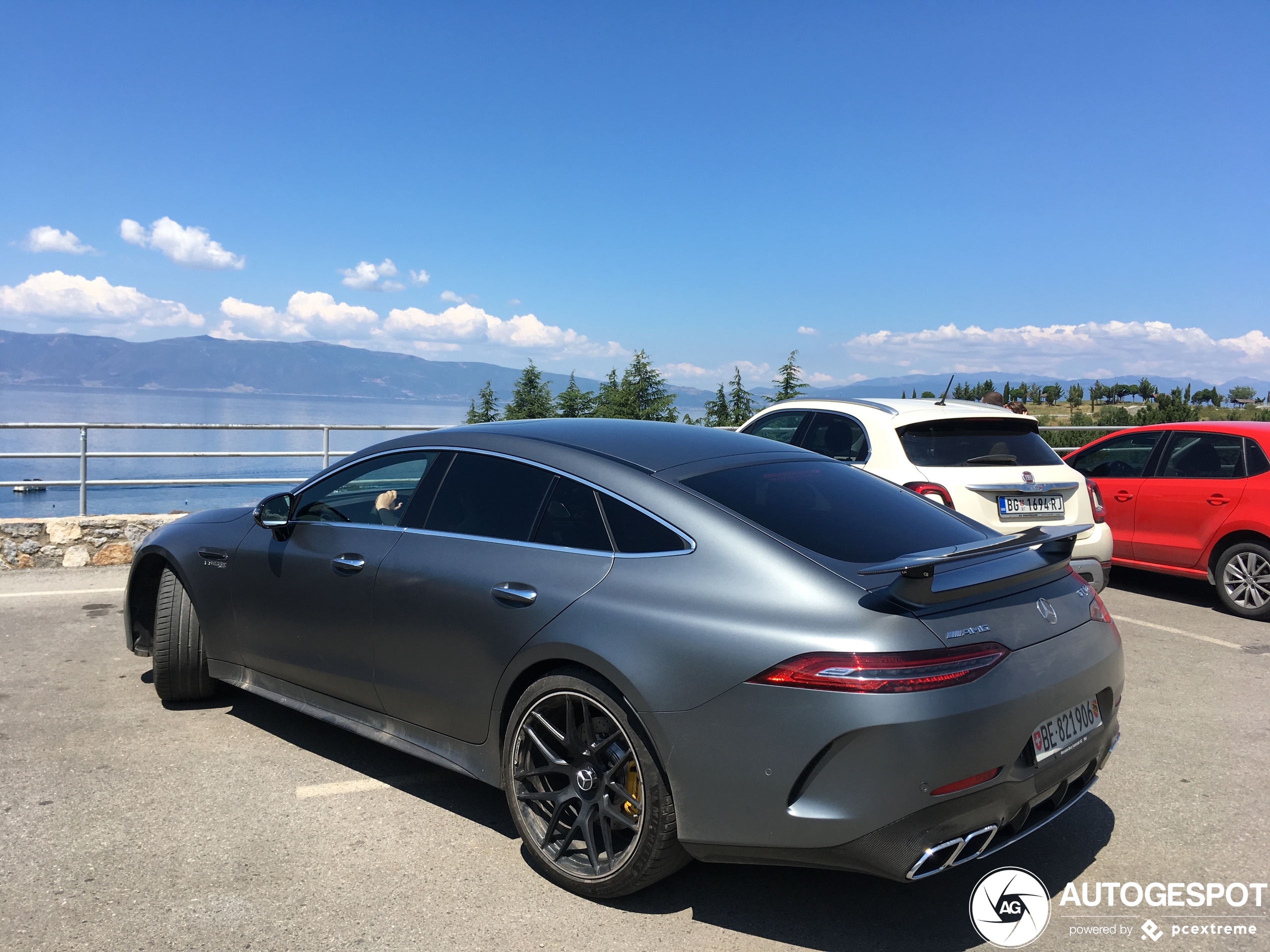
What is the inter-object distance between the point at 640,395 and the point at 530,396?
11071 millimetres

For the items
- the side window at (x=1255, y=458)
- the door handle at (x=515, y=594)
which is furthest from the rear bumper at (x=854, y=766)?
the side window at (x=1255, y=458)

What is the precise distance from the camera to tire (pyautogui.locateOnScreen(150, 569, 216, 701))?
4.61m

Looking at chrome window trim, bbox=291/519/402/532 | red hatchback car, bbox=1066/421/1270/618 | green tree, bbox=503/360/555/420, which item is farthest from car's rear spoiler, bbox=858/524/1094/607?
green tree, bbox=503/360/555/420

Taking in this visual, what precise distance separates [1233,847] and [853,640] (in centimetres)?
207

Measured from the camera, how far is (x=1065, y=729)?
8.87ft

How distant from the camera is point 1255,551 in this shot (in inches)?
281

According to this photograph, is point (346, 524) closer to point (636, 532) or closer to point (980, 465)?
point (636, 532)

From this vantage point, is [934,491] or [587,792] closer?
[587,792]

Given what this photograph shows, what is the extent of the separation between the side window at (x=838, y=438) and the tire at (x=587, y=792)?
13.5ft

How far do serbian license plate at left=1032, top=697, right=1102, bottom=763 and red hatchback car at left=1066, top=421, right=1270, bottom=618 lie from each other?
465 centimetres

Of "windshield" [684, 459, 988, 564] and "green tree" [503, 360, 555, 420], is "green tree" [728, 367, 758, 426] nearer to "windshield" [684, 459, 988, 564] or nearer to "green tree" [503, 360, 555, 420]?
"green tree" [503, 360, 555, 420]

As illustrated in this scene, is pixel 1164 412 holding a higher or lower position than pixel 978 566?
higher

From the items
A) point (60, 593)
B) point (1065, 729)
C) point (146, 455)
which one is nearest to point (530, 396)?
point (146, 455)

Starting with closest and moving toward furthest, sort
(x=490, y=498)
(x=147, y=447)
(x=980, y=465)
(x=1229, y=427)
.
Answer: (x=490, y=498) < (x=980, y=465) < (x=1229, y=427) < (x=147, y=447)
